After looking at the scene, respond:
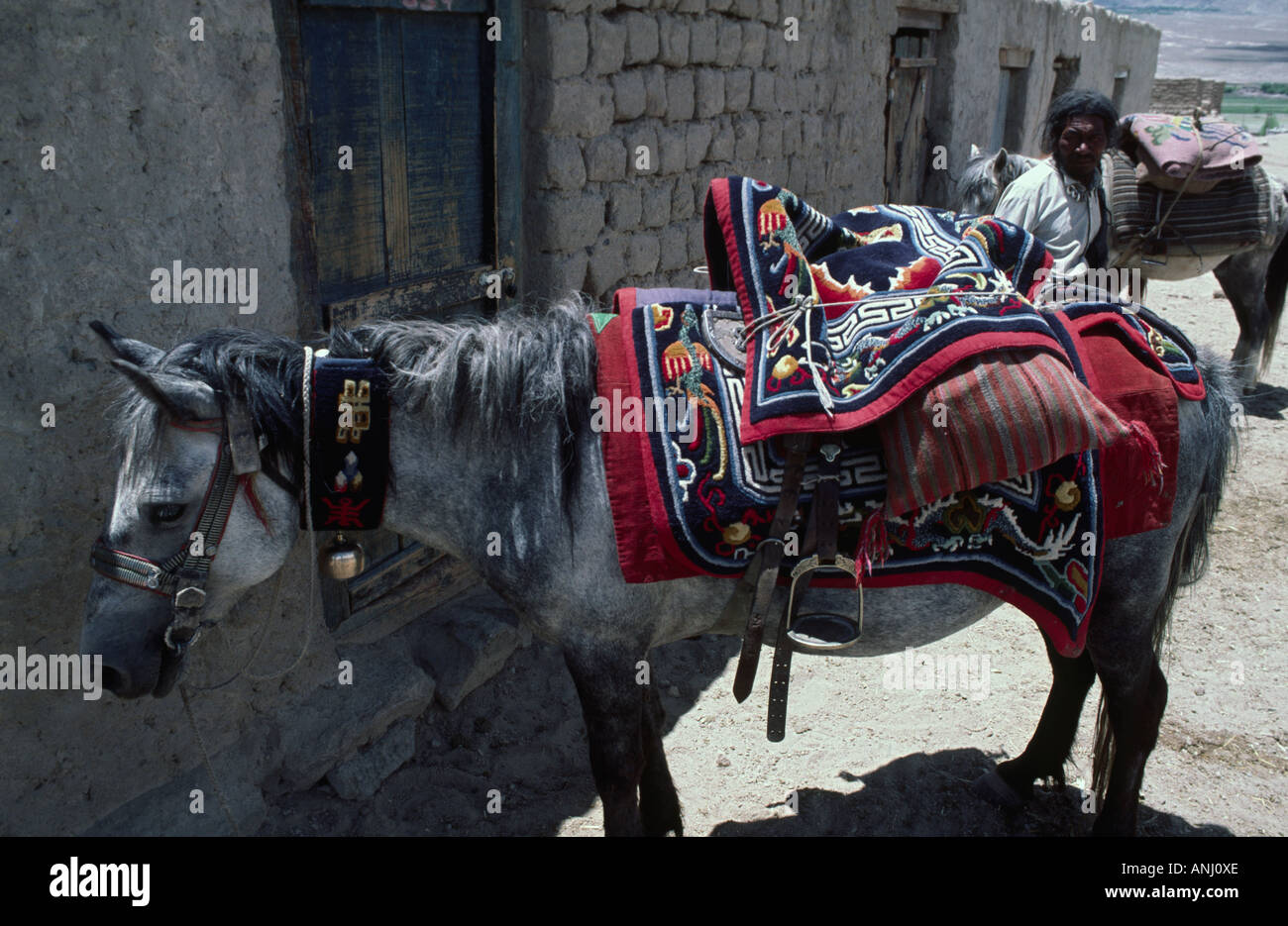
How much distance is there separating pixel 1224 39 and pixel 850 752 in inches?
3994

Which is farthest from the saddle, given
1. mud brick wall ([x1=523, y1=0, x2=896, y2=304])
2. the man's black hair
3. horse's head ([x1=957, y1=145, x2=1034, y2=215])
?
horse's head ([x1=957, y1=145, x2=1034, y2=215])

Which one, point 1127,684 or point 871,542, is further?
point 1127,684

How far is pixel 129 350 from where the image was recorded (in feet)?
6.54

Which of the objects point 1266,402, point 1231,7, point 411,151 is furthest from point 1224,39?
point 411,151

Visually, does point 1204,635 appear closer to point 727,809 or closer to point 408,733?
point 727,809

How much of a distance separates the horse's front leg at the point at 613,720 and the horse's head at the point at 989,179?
496 cm

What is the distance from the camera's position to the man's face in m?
4.54

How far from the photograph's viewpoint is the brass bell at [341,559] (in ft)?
7.08

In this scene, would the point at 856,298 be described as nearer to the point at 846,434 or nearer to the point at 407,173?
A: the point at 846,434

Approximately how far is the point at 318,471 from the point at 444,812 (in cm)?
151

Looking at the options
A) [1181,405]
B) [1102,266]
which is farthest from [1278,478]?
[1181,405]

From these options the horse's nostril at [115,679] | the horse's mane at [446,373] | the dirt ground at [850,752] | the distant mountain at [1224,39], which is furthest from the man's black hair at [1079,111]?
the distant mountain at [1224,39]

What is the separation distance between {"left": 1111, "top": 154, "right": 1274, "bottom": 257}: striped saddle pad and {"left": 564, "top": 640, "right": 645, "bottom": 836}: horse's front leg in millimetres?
4825

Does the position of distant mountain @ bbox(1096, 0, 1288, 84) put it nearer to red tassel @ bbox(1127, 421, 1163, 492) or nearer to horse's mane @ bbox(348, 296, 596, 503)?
red tassel @ bbox(1127, 421, 1163, 492)
